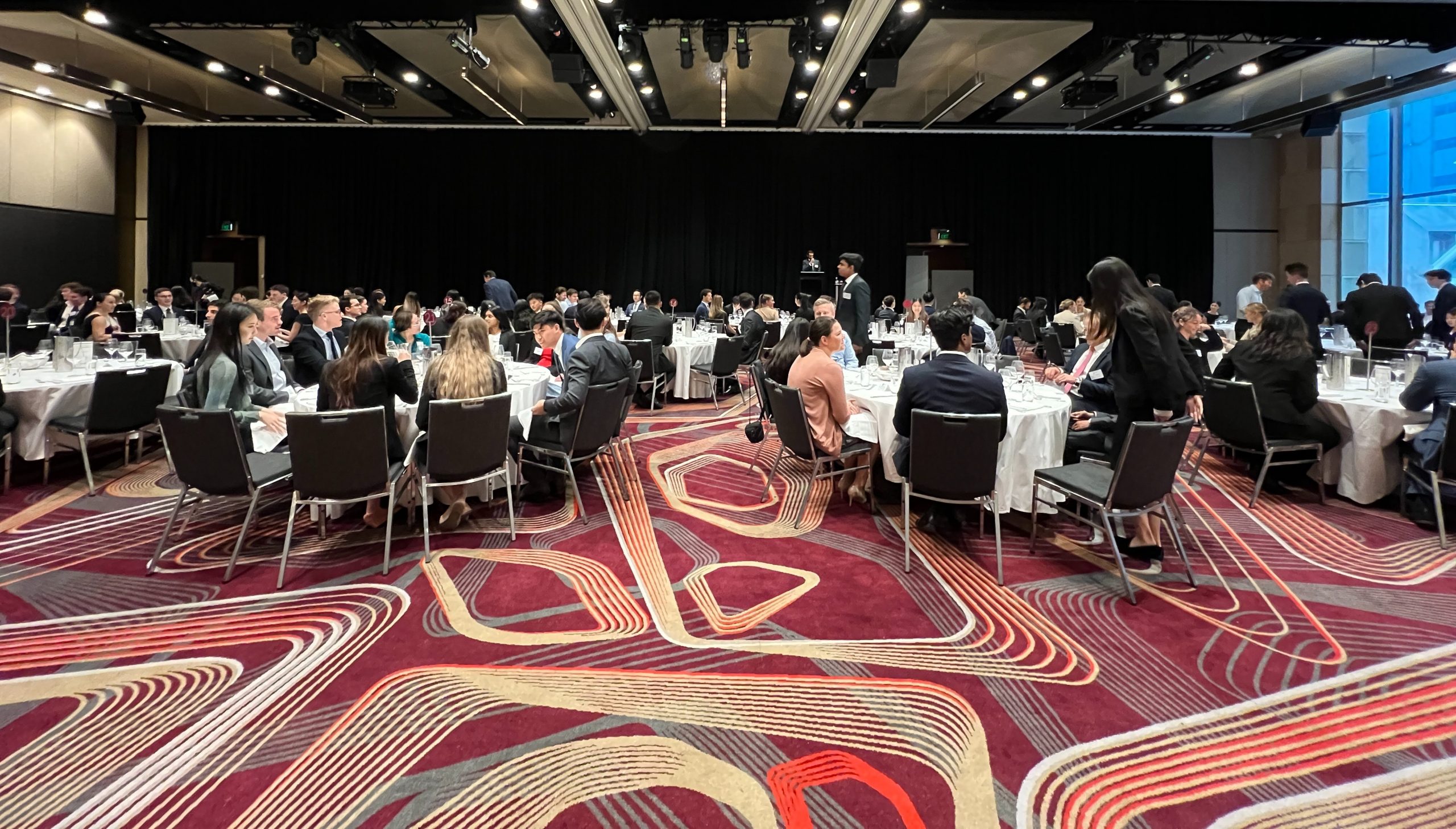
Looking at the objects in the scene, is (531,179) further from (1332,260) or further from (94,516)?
(1332,260)

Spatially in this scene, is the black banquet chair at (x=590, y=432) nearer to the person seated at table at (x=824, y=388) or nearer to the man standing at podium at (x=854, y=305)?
the person seated at table at (x=824, y=388)

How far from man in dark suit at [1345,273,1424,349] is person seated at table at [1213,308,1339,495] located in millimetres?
4364

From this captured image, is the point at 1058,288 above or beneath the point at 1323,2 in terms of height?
beneath

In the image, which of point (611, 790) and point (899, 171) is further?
point (899, 171)

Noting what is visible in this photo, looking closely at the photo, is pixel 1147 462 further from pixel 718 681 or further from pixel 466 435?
pixel 466 435

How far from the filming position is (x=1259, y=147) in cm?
1620

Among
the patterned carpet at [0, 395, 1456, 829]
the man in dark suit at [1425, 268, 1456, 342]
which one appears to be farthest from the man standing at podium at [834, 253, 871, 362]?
the man in dark suit at [1425, 268, 1456, 342]

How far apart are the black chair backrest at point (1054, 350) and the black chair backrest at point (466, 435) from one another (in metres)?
7.09

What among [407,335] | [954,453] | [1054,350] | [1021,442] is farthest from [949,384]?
[1054,350]

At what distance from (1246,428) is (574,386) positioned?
14.0 ft

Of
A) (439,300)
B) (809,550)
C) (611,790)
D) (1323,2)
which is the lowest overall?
(611,790)

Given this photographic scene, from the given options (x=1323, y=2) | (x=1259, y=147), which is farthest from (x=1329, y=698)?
(x=1259, y=147)

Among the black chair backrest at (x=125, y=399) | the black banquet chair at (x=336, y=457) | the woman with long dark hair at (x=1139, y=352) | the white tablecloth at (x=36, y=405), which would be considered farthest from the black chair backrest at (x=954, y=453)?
the white tablecloth at (x=36, y=405)

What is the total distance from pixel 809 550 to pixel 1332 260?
15.5 m
